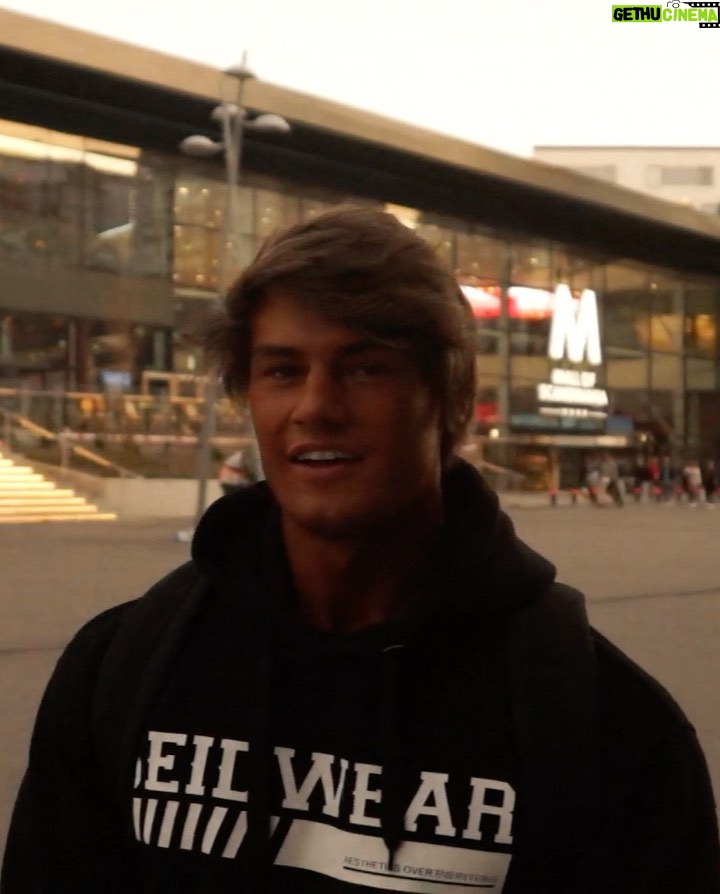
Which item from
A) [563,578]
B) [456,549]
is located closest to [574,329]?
[563,578]

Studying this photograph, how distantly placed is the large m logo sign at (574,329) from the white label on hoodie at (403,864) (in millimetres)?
43242

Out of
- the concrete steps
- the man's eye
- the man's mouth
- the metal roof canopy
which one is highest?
the metal roof canopy

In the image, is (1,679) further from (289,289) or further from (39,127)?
(39,127)

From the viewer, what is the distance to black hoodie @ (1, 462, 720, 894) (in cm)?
147

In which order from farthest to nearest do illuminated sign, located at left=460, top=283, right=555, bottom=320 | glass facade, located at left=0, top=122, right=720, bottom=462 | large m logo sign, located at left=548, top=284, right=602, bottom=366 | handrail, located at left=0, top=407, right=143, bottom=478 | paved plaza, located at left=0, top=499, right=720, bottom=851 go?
large m logo sign, located at left=548, top=284, right=602, bottom=366 < illuminated sign, located at left=460, top=283, right=555, bottom=320 < glass facade, located at left=0, top=122, right=720, bottom=462 < handrail, located at left=0, top=407, right=143, bottom=478 < paved plaza, located at left=0, top=499, right=720, bottom=851

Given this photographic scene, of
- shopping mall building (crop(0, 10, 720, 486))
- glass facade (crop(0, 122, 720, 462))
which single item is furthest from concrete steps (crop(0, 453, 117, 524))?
glass facade (crop(0, 122, 720, 462))

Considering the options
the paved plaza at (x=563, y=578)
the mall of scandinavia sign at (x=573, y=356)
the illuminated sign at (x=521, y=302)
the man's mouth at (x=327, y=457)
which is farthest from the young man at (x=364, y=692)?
the mall of scandinavia sign at (x=573, y=356)

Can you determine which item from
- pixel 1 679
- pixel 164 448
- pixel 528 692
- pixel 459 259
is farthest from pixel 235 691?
pixel 459 259

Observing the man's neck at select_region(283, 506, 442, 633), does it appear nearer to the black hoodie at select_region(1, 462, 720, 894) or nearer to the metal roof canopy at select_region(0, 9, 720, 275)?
the black hoodie at select_region(1, 462, 720, 894)

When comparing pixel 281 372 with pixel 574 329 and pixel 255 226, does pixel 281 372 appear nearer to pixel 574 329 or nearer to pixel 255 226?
pixel 255 226

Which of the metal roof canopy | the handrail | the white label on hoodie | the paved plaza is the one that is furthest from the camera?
the metal roof canopy

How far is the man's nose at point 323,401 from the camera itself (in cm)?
152

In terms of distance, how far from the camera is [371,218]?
5.11 feet

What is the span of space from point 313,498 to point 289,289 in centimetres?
25
